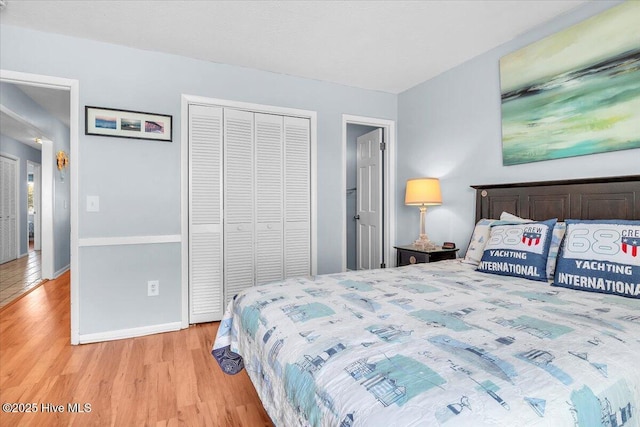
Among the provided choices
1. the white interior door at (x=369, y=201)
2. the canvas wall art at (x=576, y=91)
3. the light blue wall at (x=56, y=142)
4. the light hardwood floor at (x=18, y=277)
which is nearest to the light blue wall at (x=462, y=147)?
the canvas wall art at (x=576, y=91)

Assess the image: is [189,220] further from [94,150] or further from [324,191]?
[324,191]

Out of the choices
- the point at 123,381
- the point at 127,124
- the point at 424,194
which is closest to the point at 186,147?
the point at 127,124

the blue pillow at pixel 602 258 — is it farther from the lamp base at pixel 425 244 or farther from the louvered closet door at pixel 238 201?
the louvered closet door at pixel 238 201

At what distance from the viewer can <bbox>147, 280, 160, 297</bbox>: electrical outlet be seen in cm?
299

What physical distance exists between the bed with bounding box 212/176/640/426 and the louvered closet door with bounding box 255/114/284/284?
1499 millimetres

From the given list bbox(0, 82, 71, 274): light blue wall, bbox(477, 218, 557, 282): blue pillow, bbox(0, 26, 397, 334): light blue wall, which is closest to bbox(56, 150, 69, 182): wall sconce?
bbox(0, 82, 71, 274): light blue wall

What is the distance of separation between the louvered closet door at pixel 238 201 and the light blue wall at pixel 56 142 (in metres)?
2.35

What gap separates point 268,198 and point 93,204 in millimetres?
1494

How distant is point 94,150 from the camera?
2.81 metres

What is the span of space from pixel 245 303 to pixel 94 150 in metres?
2.05

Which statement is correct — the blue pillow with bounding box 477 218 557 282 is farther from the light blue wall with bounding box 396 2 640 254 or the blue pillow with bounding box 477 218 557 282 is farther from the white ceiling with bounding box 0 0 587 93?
the white ceiling with bounding box 0 0 587 93

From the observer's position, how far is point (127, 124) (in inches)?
114

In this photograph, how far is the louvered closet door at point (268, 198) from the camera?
345 centimetres

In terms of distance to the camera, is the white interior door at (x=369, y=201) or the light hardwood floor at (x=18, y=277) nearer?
the light hardwood floor at (x=18, y=277)
